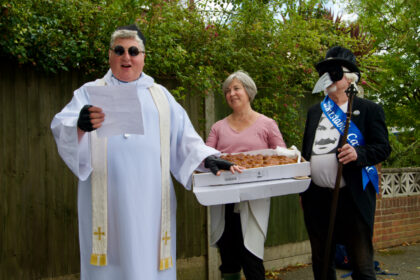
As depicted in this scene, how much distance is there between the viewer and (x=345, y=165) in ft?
9.54

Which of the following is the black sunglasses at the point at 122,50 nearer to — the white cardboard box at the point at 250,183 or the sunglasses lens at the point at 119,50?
the sunglasses lens at the point at 119,50

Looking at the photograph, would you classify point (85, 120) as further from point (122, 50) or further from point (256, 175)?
point (256, 175)

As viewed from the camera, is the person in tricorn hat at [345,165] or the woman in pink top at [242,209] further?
the woman in pink top at [242,209]

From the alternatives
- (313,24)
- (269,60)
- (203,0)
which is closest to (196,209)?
(269,60)

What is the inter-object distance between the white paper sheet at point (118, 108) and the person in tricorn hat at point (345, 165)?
1.43 meters

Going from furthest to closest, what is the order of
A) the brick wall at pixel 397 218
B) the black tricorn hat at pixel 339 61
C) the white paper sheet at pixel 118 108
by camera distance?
the brick wall at pixel 397 218
the black tricorn hat at pixel 339 61
the white paper sheet at pixel 118 108

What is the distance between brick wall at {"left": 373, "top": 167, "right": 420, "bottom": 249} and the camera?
6.02 metres

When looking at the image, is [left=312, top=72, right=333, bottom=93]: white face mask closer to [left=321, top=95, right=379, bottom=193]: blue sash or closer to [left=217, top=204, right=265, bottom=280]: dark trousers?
[left=321, top=95, right=379, bottom=193]: blue sash

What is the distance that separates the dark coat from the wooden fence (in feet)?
7.81

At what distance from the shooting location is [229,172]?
270cm

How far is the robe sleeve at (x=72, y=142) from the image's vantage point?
2400 mm

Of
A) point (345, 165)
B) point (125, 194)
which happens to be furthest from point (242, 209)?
point (125, 194)

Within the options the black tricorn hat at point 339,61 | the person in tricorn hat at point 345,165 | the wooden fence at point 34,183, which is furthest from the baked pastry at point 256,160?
the wooden fence at point 34,183

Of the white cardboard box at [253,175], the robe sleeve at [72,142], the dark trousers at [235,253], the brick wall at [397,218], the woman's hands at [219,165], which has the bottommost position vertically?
the brick wall at [397,218]
